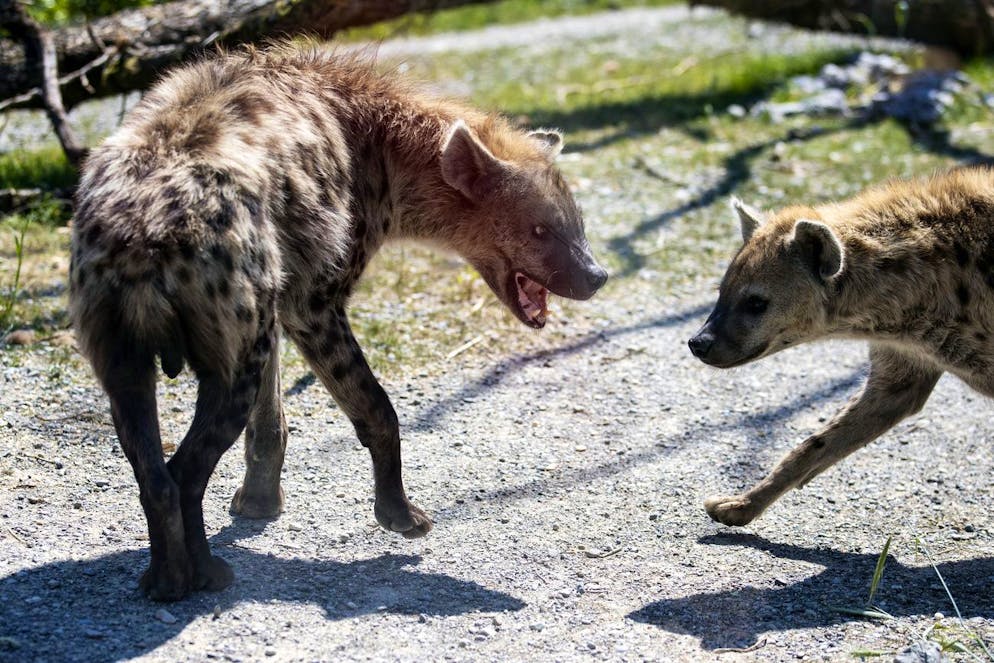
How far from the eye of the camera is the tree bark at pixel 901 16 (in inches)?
333

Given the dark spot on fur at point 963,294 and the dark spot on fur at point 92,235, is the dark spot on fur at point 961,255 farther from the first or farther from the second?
the dark spot on fur at point 92,235

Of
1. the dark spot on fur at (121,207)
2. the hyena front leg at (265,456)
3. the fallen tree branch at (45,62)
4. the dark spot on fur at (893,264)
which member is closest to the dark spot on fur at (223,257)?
the dark spot on fur at (121,207)

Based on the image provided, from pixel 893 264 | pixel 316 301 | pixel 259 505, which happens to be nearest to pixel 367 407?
pixel 316 301

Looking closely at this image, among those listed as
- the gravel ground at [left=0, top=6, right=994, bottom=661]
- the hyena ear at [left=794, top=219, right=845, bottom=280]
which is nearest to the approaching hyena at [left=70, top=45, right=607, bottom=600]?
the gravel ground at [left=0, top=6, right=994, bottom=661]

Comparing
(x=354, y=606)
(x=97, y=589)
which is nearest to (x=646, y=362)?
(x=354, y=606)

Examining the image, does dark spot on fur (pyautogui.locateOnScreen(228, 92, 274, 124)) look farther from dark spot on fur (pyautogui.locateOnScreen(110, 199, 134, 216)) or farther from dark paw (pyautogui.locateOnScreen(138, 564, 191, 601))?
dark paw (pyautogui.locateOnScreen(138, 564, 191, 601))

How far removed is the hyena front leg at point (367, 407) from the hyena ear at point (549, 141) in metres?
1.05

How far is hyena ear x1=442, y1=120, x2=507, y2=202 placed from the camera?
3848 millimetres

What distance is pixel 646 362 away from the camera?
5008 mm

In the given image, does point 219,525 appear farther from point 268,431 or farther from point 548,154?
point 548,154

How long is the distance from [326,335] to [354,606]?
789 mm

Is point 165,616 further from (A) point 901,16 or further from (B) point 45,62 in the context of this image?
(A) point 901,16

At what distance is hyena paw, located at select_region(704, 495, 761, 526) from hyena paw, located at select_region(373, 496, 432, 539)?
2.96 feet

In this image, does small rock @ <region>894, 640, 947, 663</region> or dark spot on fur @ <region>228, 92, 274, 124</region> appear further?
dark spot on fur @ <region>228, 92, 274, 124</region>
